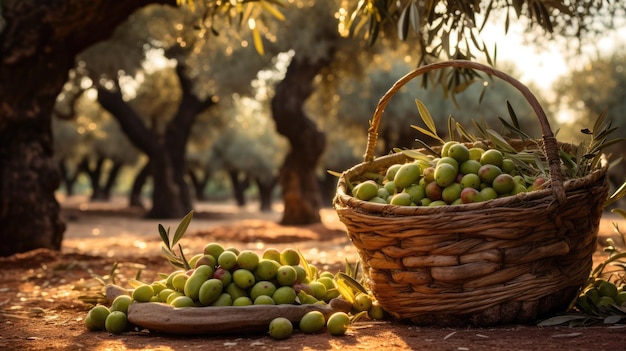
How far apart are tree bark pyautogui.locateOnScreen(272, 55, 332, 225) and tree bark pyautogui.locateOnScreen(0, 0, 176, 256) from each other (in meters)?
7.87

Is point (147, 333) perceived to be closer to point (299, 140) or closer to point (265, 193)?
point (299, 140)

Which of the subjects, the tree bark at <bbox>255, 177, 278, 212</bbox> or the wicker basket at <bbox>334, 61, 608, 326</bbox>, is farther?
the tree bark at <bbox>255, 177, 278, 212</bbox>

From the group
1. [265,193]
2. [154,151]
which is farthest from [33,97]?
[265,193]

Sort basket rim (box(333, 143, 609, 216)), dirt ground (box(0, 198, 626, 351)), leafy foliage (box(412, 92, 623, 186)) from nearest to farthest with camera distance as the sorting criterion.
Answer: dirt ground (box(0, 198, 626, 351))
basket rim (box(333, 143, 609, 216))
leafy foliage (box(412, 92, 623, 186))

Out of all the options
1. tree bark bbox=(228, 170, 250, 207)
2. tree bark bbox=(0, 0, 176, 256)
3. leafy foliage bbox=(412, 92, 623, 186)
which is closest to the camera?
leafy foliage bbox=(412, 92, 623, 186)

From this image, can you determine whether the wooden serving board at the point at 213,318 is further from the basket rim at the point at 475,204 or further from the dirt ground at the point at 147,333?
the basket rim at the point at 475,204

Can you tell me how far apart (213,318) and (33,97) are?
567 centimetres

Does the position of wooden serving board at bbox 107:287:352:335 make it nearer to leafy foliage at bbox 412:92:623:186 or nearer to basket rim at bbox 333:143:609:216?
basket rim at bbox 333:143:609:216

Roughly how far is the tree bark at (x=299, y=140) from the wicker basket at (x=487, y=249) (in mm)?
12461

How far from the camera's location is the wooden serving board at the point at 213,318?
3371 mm

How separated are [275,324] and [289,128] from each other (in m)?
12.9

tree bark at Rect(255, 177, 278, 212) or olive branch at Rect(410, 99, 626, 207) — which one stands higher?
A: tree bark at Rect(255, 177, 278, 212)

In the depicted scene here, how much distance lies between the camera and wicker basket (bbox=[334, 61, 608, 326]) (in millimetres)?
3176

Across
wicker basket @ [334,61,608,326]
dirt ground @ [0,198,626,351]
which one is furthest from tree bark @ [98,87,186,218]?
wicker basket @ [334,61,608,326]
